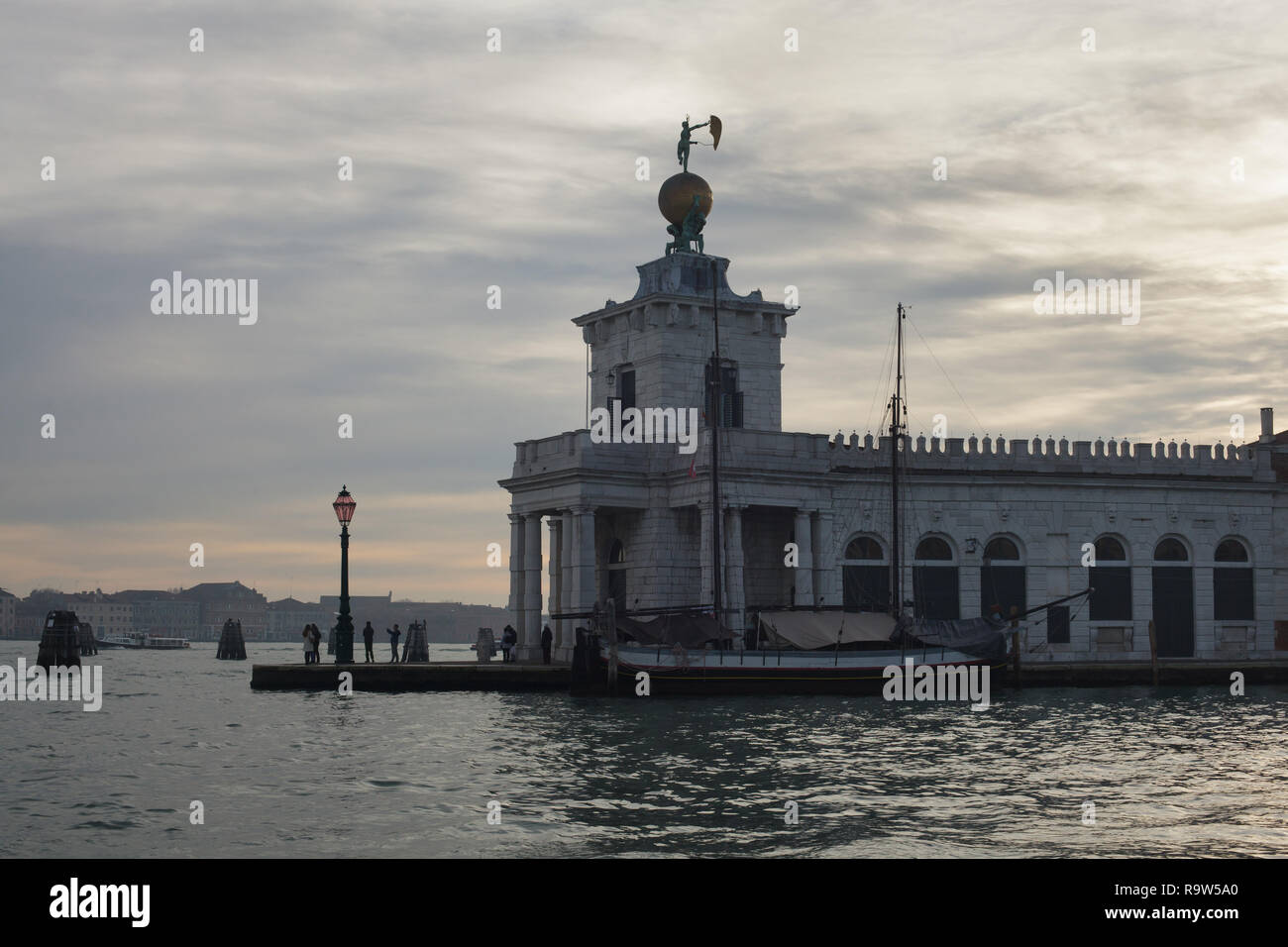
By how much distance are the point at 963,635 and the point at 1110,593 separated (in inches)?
400

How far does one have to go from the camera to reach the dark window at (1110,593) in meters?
51.1

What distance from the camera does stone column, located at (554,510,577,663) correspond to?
48.8 m

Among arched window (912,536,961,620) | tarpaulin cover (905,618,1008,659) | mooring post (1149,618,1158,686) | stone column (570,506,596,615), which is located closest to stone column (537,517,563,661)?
stone column (570,506,596,615)

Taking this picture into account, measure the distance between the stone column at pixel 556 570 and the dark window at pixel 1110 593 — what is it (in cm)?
1800

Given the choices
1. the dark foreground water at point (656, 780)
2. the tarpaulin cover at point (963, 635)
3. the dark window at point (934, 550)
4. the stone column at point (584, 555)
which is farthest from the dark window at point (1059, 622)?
the stone column at point (584, 555)

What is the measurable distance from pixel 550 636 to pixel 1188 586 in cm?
2234

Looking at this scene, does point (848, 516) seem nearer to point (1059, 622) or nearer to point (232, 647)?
point (1059, 622)

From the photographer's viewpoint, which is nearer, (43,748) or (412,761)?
(412,761)

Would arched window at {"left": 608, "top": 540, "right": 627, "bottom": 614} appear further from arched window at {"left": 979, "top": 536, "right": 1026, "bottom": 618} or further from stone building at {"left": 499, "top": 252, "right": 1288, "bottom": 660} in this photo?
arched window at {"left": 979, "top": 536, "right": 1026, "bottom": 618}

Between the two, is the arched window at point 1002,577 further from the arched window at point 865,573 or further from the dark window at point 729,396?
the dark window at point 729,396

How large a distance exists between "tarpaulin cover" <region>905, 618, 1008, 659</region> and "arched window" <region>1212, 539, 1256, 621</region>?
1278 centimetres
